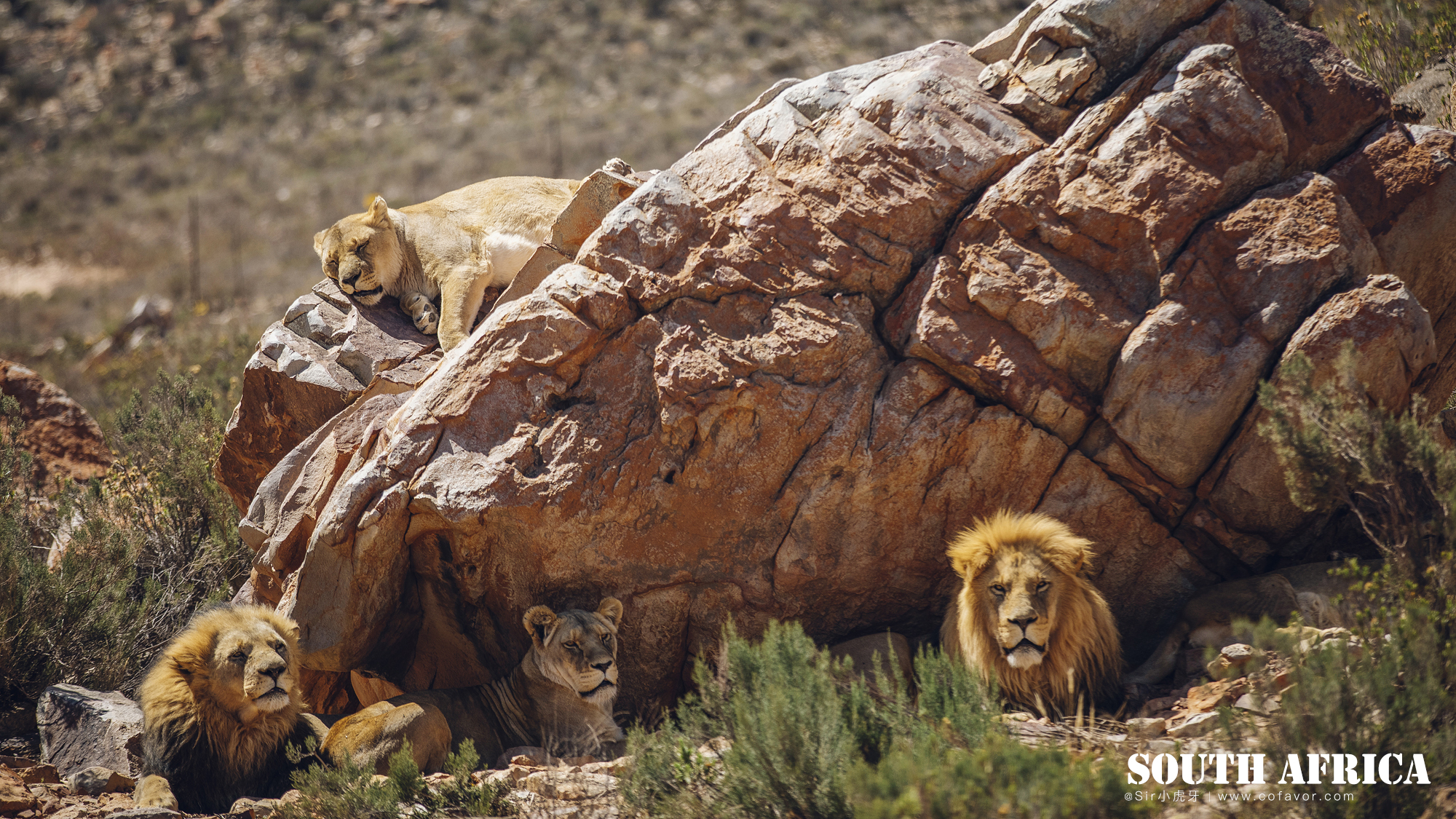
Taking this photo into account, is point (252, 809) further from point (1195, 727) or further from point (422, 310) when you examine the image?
point (1195, 727)

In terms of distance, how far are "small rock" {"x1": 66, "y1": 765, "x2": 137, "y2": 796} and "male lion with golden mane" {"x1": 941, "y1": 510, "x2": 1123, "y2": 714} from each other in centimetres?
480

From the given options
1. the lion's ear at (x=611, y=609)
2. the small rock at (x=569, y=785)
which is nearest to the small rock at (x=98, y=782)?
the small rock at (x=569, y=785)

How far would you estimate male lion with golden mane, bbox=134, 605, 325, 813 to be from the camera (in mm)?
5172

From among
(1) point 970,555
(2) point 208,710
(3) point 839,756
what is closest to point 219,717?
(2) point 208,710

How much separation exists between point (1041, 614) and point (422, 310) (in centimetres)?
547

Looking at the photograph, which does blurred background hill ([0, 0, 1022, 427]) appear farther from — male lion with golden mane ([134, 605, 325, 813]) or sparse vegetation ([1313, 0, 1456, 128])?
sparse vegetation ([1313, 0, 1456, 128])

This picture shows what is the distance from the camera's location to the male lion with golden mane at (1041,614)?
5242 millimetres

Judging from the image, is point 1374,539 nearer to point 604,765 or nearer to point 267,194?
point 604,765

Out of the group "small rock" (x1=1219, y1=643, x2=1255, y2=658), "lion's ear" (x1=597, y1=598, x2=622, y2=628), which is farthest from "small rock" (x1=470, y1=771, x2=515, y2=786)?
"small rock" (x1=1219, y1=643, x2=1255, y2=658)

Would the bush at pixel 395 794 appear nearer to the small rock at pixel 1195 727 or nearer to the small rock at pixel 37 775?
the small rock at pixel 37 775

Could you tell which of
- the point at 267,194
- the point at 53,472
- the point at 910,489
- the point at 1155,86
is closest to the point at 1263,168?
the point at 1155,86

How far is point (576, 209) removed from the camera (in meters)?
7.13

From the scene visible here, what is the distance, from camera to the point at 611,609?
5941 millimetres

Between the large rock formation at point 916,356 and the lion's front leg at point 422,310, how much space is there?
1.88m
